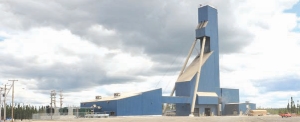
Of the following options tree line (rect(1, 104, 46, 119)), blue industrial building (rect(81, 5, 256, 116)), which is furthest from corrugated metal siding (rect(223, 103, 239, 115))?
tree line (rect(1, 104, 46, 119))

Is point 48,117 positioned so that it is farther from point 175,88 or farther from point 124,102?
point 175,88

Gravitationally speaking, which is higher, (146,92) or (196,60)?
(196,60)

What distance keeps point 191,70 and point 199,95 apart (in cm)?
764

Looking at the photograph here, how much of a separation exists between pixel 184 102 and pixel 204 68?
40.4ft

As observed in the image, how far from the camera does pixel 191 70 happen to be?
307 ft

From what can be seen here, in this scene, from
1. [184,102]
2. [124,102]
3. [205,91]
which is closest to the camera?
[124,102]

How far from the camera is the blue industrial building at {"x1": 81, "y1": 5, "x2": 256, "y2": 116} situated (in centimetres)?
8059

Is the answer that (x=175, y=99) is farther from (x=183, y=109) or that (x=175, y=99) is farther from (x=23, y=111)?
(x=23, y=111)

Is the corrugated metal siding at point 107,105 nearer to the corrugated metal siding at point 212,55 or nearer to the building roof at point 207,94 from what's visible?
the building roof at point 207,94

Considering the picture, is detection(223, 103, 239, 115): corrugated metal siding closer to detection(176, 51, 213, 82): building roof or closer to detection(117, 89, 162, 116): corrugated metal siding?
detection(176, 51, 213, 82): building roof

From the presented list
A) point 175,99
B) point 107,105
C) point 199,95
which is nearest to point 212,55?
point 199,95

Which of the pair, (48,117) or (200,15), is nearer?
(48,117)

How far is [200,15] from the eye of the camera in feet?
323

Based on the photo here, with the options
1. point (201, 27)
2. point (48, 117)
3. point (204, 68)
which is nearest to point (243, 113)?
point (204, 68)
